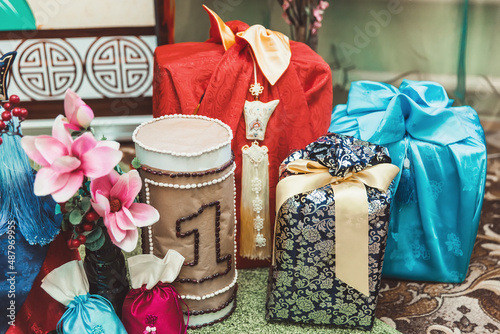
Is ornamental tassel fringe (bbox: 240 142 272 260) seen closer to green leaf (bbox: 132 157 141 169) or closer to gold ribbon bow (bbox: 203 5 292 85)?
gold ribbon bow (bbox: 203 5 292 85)

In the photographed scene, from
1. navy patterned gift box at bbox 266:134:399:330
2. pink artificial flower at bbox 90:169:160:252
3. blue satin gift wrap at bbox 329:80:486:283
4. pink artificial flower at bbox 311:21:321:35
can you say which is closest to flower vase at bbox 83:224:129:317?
pink artificial flower at bbox 90:169:160:252

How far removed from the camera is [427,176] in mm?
1476

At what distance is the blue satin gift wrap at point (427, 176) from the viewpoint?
1.46 m

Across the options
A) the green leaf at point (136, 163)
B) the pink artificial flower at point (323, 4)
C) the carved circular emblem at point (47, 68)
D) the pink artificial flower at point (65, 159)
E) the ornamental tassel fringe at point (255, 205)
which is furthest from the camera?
the carved circular emblem at point (47, 68)

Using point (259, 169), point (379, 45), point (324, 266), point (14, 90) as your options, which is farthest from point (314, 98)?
point (14, 90)

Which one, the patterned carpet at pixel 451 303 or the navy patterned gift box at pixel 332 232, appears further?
the patterned carpet at pixel 451 303

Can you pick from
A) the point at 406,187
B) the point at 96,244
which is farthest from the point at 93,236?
the point at 406,187

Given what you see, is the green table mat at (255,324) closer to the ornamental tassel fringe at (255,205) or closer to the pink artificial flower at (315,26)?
the ornamental tassel fringe at (255,205)

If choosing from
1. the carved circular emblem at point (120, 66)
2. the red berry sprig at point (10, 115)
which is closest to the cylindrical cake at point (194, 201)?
the red berry sprig at point (10, 115)

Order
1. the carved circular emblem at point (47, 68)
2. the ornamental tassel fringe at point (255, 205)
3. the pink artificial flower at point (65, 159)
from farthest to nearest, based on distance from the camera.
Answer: the carved circular emblem at point (47, 68) → the ornamental tassel fringe at point (255, 205) → the pink artificial flower at point (65, 159)

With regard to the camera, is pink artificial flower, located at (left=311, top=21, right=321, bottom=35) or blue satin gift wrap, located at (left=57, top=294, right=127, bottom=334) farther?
pink artificial flower, located at (left=311, top=21, right=321, bottom=35)

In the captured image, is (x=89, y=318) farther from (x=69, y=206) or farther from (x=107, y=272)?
(x=69, y=206)

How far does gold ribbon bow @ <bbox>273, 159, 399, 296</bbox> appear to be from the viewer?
1233 mm

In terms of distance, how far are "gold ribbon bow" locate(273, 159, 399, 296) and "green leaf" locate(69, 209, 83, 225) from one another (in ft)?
1.53
